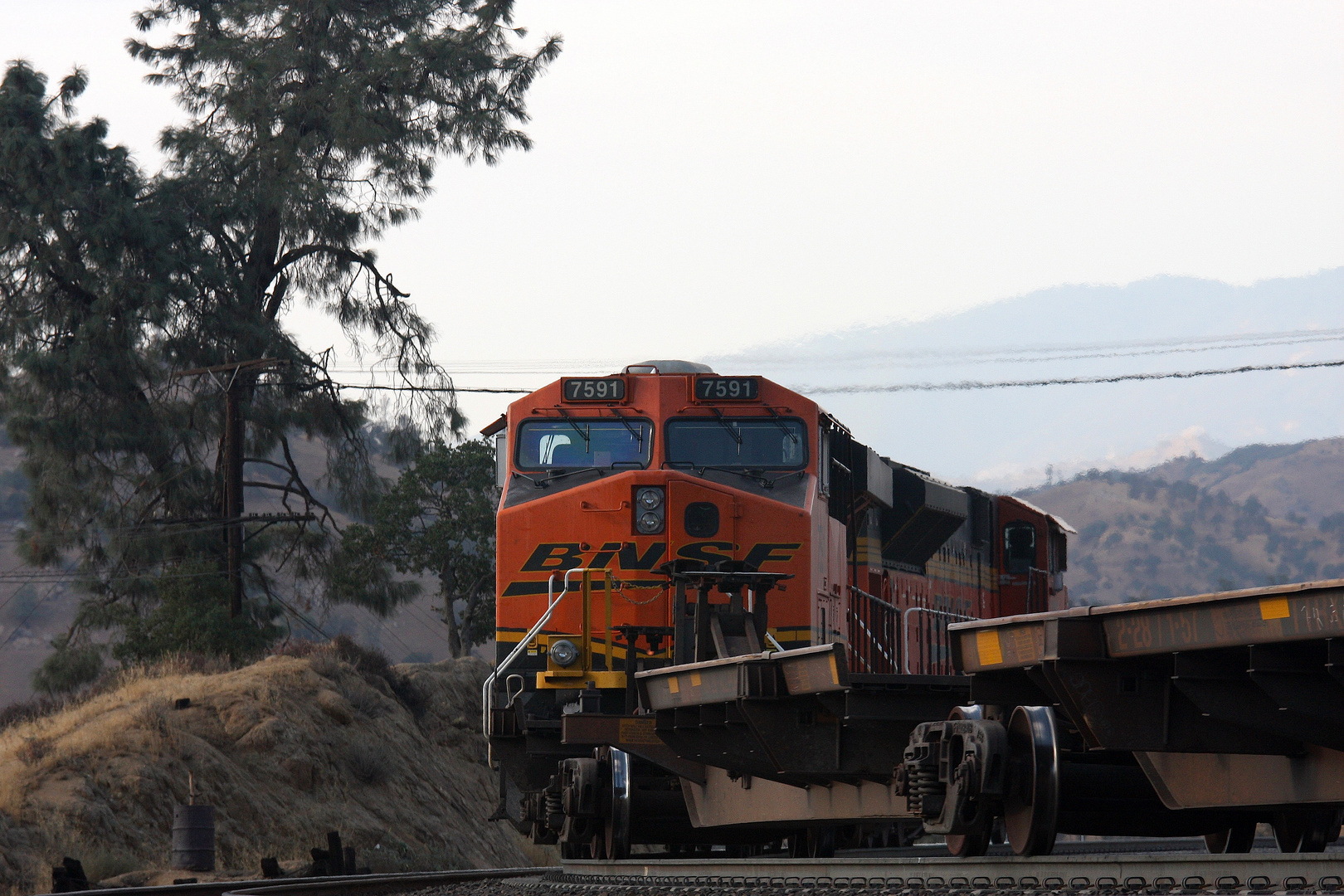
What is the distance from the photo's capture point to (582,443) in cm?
1352

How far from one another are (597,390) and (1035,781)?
24.6ft

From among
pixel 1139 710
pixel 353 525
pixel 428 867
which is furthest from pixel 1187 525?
pixel 1139 710

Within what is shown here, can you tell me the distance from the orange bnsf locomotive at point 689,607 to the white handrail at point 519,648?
0.03 m

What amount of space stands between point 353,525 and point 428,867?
15347 millimetres

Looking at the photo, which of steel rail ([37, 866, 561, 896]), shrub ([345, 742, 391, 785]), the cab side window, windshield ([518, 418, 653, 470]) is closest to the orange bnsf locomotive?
windshield ([518, 418, 653, 470])

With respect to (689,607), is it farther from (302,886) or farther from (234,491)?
(234,491)

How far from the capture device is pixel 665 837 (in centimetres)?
1148

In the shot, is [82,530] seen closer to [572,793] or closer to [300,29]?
[300,29]

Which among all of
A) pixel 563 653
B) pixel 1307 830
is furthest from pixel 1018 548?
pixel 1307 830

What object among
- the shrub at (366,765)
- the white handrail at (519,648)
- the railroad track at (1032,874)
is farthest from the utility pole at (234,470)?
the railroad track at (1032,874)

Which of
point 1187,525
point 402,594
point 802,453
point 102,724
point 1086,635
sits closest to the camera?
point 1086,635

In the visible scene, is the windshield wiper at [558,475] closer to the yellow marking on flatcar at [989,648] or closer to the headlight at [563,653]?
the headlight at [563,653]

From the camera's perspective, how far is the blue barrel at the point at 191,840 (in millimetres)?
16906

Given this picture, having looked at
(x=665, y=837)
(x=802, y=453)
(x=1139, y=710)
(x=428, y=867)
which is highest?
(x=802, y=453)
